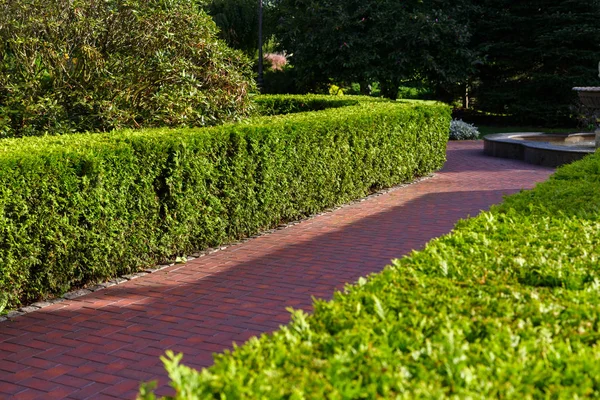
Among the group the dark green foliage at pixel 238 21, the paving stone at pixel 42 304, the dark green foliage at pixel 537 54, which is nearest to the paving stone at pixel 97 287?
the paving stone at pixel 42 304

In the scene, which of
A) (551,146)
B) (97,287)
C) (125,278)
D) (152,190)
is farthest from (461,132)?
(97,287)

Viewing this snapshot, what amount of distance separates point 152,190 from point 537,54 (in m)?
23.1

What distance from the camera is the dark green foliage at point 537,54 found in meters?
26.4

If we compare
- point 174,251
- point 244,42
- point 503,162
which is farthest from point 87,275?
point 244,42

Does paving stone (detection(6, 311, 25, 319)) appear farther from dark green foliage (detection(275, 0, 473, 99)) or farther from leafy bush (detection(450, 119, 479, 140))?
dark green foliage (detection(275, 0, 473, 99))

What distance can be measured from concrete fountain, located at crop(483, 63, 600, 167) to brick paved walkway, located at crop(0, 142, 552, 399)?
6.42m

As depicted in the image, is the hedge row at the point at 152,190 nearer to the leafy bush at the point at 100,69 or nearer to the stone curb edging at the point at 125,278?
the stone curb edging at the point at 125,278

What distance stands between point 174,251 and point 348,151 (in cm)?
411

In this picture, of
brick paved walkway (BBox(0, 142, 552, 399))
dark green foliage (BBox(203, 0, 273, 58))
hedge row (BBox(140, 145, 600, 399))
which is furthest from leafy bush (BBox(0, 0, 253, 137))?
dark green foliage (BBox(203, 0, 273, 58))

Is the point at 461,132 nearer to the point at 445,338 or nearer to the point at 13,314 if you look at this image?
the point at 13,314

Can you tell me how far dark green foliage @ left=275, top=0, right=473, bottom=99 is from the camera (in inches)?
1020

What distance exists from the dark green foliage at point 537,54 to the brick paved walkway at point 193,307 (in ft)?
58.6

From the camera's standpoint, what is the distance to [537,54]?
2762 cm

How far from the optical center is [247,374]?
237 cm
